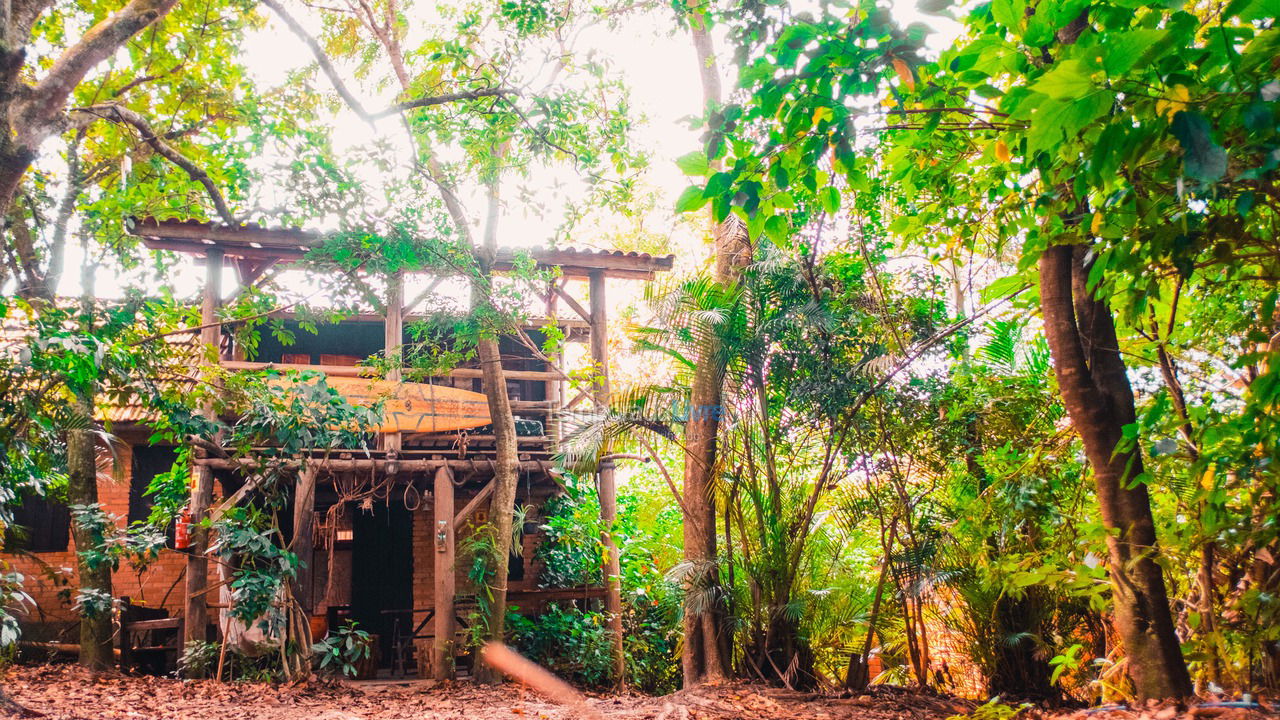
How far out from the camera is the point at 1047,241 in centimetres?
238

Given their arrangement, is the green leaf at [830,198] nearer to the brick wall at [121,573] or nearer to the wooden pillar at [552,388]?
the wooden pillar at [552,388]

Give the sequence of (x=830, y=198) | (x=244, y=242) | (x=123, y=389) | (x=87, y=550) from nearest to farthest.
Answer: (x=830, y=198) < (x=123, y=389) < (x=87, y=550) < (x=244, y=242)

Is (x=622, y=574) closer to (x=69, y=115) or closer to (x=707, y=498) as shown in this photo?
(x=707, y=498)

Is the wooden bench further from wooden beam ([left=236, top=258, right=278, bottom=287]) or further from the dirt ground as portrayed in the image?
wooden beam ([left=236, top=258, right=278, bottom=287])

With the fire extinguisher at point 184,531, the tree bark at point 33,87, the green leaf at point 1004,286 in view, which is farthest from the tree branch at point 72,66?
the fire extinguisher at point 184,531

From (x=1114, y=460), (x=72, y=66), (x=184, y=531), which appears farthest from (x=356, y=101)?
(x=1114, y=460)

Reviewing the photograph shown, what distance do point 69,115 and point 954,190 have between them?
16.4 ft

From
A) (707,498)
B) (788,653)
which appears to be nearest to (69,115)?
(707,498)

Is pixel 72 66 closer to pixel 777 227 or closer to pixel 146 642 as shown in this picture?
pixel 777 227

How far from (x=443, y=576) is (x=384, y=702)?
65.9 inches

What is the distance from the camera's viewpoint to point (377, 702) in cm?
664

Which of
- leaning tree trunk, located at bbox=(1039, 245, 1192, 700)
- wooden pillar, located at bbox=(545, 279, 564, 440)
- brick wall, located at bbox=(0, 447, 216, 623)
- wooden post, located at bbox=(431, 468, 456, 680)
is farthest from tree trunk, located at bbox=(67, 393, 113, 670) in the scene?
leaning tree trunk, located at bbox=(1039, 245, 1192, 700)

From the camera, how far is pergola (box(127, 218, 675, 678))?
25.9 feet

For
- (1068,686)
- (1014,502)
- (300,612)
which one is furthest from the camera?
(300,612)
